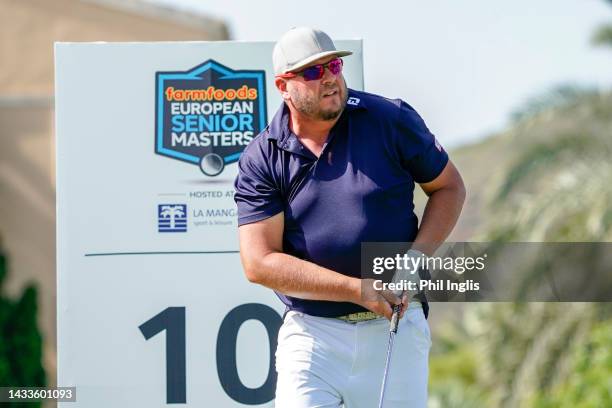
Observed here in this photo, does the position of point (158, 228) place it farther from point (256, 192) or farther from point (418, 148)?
point (418, 148)

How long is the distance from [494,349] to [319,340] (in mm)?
12653

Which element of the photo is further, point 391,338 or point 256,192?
point 256,192

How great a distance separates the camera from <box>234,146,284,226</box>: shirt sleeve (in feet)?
15.9

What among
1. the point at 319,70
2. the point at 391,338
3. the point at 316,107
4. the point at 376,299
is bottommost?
the point at 391,338

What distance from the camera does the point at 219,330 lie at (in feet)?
Result: 19.1

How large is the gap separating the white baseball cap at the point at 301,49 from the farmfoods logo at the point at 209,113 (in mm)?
904

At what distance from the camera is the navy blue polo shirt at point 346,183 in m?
4.76

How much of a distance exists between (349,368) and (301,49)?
3.95 feet

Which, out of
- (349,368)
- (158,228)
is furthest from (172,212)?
(349,368)

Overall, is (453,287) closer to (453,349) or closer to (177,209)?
(177,209)

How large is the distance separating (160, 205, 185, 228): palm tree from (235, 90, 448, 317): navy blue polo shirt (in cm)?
88

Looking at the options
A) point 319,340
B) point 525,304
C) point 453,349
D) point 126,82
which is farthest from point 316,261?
point 453,349

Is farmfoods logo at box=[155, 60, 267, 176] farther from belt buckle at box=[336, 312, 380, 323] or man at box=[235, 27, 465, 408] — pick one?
belt buckle at box=[336, 312, 380, 323]

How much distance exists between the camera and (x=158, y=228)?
5793 millimetres
